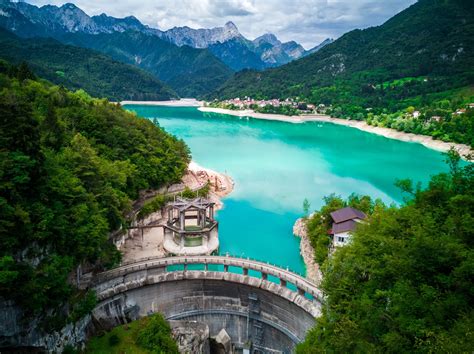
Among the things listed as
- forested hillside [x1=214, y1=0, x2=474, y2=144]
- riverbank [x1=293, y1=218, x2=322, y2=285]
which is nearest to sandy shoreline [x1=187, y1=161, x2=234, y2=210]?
riverbank [x1=293, y1=218, x2=322, y2=285]

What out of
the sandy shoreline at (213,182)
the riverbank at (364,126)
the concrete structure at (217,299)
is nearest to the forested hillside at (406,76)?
the riverbank at (364,126)

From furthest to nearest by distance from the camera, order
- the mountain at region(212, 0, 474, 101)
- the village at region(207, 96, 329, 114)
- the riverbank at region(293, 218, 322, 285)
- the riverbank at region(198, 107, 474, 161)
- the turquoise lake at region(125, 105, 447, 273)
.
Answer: the village at region(207, 96, 329, 114) < the mountain at region(212, 0, 474, 101) < the riverbank at region(198, 107, 474, 161) < the turquoise lake at region(125, 105, 447, 273) < the riverbank at region(293, 218, 322, 285)

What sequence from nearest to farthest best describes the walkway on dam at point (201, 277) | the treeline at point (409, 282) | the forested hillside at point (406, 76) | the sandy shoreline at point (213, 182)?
1. the treeline at point (409, 282)
2. the walkway on dam at point (201, 277)
3. the sandy shoreline at point (213, 182)
4. the forested hillside at point (406, 76)

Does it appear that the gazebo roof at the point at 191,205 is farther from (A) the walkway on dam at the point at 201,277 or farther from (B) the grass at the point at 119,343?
(B) the grass at the point at 119,343

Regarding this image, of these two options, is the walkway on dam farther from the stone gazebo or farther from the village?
the village

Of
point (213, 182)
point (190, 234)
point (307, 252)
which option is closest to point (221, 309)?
point (190, 234)

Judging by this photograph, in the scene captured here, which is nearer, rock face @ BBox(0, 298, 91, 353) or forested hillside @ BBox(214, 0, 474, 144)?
rock face @ BBox(0, 298, 91, 353)
